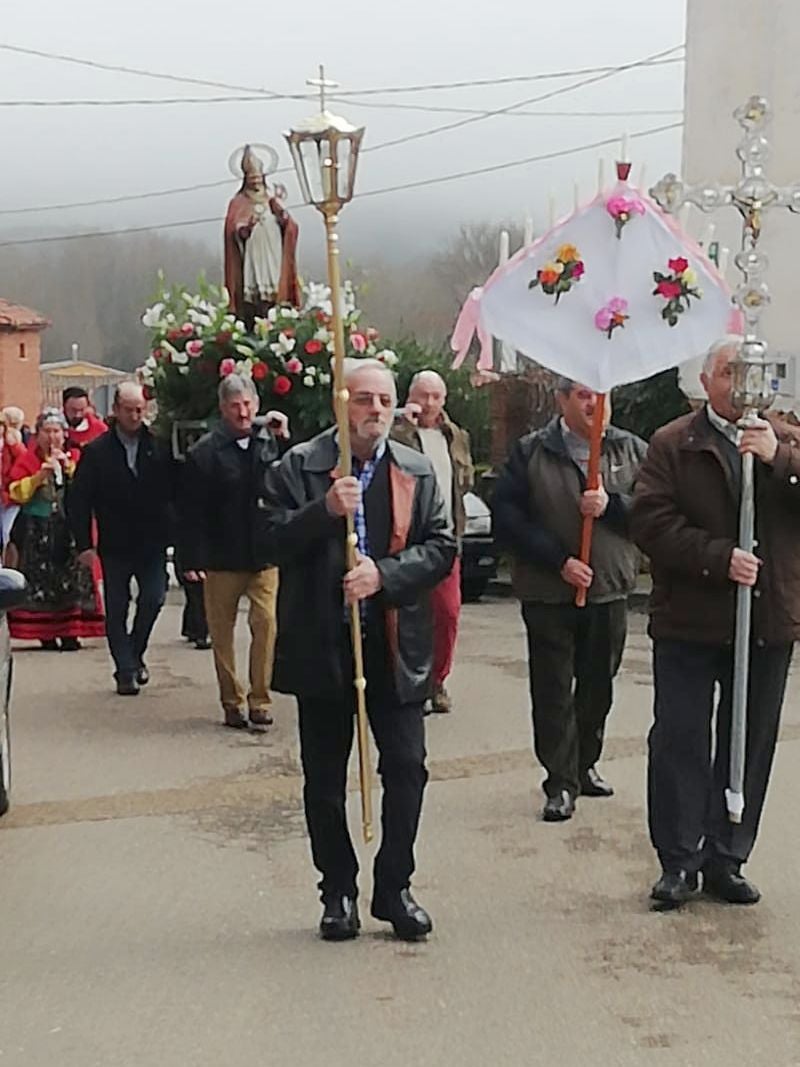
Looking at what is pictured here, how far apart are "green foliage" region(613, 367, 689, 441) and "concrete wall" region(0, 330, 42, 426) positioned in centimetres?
3103

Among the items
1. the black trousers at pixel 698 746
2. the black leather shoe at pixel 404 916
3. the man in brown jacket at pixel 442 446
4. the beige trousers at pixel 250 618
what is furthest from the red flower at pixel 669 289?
the beige trousers at pixel 250 618

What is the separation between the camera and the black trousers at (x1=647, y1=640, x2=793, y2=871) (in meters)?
6.20

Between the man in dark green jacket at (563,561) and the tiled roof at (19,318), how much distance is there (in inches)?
1609

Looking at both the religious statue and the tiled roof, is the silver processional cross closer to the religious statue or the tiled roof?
the religious statue

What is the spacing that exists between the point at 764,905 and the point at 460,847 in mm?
1355

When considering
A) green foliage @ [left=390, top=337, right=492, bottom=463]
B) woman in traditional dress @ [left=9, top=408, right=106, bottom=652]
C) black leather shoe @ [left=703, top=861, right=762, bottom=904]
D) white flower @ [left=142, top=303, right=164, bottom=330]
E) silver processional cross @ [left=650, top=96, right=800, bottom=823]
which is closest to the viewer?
silver processional cross @ [left=650, top=96, right=800, bottom=823]

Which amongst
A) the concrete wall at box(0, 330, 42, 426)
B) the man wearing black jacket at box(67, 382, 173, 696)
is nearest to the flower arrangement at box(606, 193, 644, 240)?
the man wearing black jacket at box(67, 382, 173, 696)

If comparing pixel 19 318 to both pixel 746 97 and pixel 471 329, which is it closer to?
pixel 746 97

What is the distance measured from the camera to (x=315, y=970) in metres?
5.64

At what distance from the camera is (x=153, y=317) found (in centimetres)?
1265

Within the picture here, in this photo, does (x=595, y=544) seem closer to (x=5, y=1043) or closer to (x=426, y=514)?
(x=426, y=514)

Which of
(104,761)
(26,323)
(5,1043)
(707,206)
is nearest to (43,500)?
(104,761)

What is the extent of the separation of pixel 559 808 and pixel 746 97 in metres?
19.1

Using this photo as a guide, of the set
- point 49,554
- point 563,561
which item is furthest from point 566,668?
point 49,554
